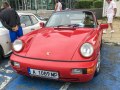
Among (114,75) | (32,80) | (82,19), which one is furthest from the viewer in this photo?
(82,19)

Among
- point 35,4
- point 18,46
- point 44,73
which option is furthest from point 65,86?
point 35,4

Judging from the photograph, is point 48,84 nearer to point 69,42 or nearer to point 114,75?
point 69,42

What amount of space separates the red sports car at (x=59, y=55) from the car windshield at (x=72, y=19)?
461mm

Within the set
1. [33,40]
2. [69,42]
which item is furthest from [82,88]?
[33,40]

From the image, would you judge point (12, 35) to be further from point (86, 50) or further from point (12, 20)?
point (86, 50)

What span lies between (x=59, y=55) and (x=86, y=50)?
509 mm

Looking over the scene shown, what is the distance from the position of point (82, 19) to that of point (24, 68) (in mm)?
2217

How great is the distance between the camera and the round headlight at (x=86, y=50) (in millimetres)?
4402

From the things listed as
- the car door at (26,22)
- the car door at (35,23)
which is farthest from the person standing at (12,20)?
the car door at (35,23)

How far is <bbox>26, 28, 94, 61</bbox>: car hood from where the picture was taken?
14.7ft

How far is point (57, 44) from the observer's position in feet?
15.5

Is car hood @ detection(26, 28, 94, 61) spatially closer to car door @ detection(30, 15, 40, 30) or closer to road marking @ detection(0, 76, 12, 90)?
road marking @ detection(0, 76, 12, 90)

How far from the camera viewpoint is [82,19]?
598cm

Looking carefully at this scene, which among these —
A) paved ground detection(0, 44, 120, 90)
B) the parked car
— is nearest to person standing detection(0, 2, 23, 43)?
the parked car
